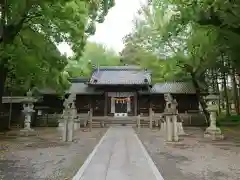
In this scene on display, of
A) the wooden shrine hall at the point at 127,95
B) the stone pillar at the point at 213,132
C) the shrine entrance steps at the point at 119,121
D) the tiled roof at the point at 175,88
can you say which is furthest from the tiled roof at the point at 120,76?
the stone pillar at the point at 213,132

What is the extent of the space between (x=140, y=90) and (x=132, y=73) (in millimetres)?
4782

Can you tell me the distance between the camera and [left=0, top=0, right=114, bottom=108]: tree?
633 inches

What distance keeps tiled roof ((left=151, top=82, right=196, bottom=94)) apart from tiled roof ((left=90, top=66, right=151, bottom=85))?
1.52m

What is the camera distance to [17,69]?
20.0 metres

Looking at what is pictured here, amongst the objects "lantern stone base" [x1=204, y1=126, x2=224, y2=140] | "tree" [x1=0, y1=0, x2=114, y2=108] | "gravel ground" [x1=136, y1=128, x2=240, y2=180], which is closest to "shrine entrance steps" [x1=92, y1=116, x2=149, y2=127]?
"tree" [x1=0, y1=0, x2=114, y2=108]

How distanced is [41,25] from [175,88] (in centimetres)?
2052

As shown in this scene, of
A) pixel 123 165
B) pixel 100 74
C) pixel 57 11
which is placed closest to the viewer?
pixel 123 165

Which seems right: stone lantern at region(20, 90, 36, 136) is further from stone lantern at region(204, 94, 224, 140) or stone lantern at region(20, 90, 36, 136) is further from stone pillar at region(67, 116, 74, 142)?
stone lantern at region(204, 94, 224, 140)

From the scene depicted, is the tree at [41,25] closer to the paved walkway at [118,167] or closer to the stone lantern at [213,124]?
the paved walkway at [118,167]

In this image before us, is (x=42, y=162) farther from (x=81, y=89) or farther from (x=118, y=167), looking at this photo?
(x=81, y=89)

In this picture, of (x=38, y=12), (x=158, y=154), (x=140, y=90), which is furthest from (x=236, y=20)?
(x=140, y=90)

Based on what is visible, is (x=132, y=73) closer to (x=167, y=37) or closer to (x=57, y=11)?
(x=167, y=37)

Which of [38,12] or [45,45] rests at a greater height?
[38,12]

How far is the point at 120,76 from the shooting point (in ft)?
129
